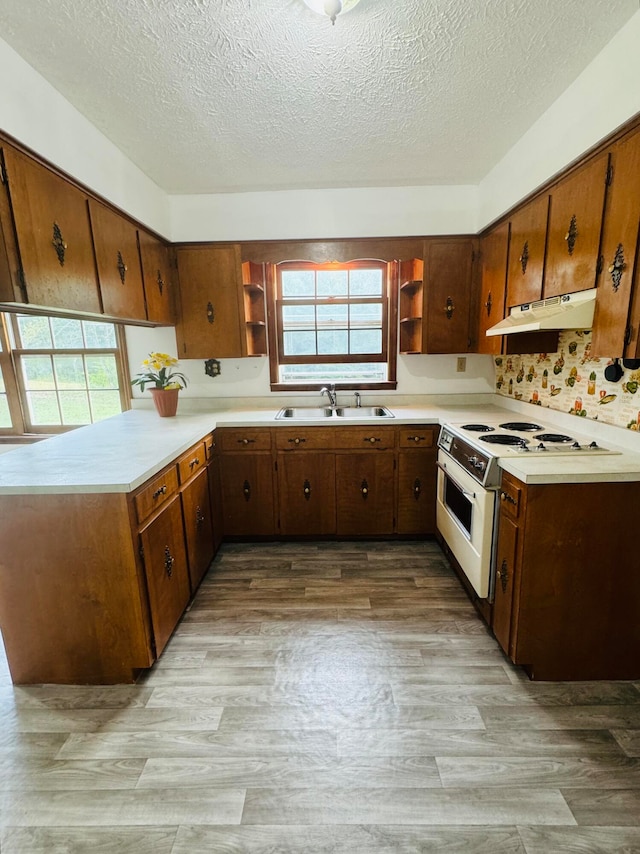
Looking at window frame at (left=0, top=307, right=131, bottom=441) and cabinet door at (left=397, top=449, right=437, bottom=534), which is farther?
window frame at (left=0, top=307, right=131, bottom=441)

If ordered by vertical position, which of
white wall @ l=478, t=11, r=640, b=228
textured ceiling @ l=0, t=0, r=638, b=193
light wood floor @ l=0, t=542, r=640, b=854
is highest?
textured ceiling @ l=0, t=0, r=638, b=193

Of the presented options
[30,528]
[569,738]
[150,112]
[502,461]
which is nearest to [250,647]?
[30,528]

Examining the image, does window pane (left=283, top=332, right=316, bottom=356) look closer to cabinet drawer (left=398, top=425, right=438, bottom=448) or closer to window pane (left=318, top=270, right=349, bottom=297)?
window pane (left=318, top=270, right=349, bottom=297)

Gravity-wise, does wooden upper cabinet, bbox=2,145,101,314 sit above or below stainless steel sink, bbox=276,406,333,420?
above

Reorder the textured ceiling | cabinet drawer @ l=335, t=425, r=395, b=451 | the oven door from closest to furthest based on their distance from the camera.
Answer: the textured ceiling → the oven door → cabinet drawer @ l=335, t=425, r=395, b=451

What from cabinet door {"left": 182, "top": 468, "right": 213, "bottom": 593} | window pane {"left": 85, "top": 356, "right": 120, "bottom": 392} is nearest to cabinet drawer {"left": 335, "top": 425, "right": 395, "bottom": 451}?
cabinet door {"left": 182, "top": 468, "right": 213, "bottom": 593}

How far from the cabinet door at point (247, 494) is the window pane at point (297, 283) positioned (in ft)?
4.57

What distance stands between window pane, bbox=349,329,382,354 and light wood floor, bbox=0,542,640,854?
203 centimetres

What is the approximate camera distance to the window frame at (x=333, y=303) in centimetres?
307

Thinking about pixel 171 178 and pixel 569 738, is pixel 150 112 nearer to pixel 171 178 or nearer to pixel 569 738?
pixel 171 178

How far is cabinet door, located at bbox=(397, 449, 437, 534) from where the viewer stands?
2.68m

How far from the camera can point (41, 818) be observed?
1.20m

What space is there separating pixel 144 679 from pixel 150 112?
2.68 meters

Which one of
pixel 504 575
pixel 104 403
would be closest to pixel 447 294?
pixel 504 575
